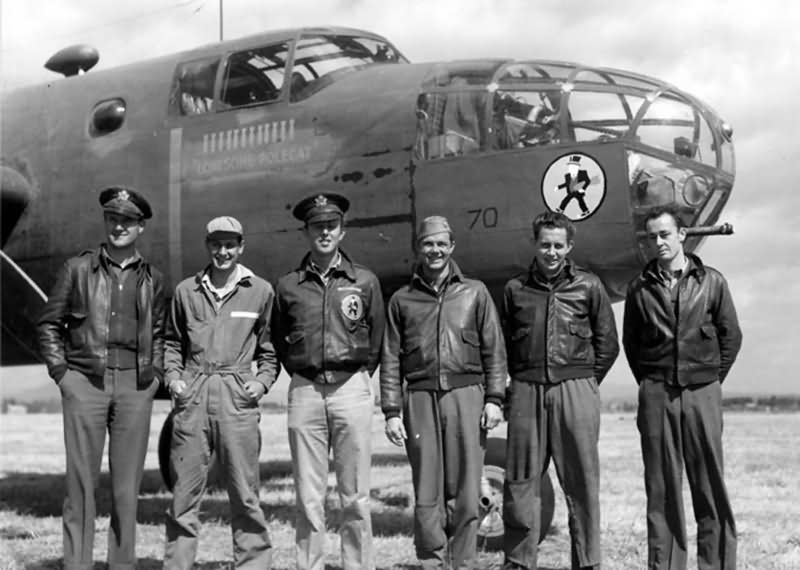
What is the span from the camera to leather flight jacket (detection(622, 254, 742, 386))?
17.9 feet

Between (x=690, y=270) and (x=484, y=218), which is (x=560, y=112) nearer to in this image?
(x=484, y=218)

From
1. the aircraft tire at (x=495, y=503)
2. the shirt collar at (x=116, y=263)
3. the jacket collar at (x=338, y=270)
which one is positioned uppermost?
the shirt collar at (x=116, y=263)

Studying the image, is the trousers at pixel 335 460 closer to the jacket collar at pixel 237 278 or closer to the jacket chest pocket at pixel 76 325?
the jacket collar at pixel 237 278

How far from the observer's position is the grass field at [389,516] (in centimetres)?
713

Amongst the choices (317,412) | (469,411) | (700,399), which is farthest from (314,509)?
(700,399)

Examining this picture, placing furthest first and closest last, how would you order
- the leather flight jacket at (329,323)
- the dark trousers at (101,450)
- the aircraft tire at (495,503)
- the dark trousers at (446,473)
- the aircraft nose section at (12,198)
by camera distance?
the aircraft nose section at (12,198) → the aircraft tire at (495,503) → the dark trousers at (101,450) → the leather flight jacket at (329,323) → the dark trousers at (446,473)

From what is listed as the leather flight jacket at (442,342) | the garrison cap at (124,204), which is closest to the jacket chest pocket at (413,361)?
the leather flight jacket at (442,342)

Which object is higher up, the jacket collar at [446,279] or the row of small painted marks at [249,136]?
the row of small painted marks at [249,136]

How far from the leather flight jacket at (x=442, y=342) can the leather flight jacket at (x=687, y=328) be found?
0.84m

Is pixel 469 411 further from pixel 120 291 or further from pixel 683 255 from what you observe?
pixel 120 291

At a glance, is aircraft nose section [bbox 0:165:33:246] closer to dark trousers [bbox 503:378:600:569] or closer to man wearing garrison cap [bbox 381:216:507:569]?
man wearing garrison cap [bbox 381:216:507:569]

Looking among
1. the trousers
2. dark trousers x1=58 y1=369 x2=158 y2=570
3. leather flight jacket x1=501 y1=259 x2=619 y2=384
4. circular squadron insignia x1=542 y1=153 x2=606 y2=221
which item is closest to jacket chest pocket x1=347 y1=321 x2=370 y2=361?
the trousers

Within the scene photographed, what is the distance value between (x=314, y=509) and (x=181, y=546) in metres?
0.78

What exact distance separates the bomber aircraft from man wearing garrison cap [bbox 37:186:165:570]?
207 centimetres
